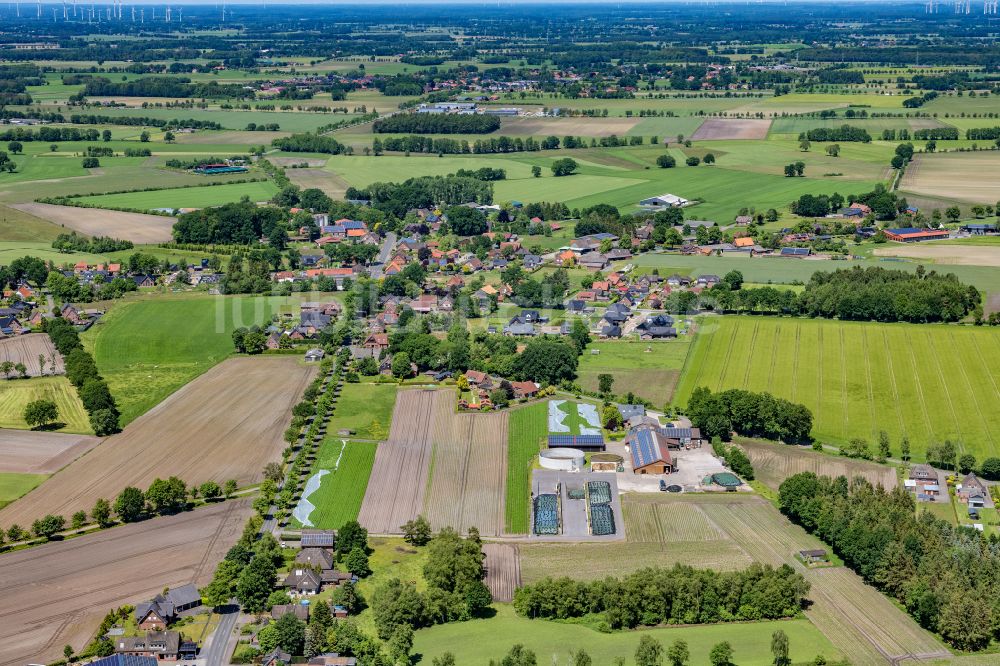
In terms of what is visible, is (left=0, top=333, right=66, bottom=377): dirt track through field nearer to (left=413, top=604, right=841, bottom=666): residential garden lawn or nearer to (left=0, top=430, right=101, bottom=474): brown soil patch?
(left=0, top=430, right=101, bottom=474): brown soil patch

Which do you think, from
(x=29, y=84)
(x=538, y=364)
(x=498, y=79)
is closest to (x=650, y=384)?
(x=538, y=364)

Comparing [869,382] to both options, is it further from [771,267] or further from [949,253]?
[949,253]

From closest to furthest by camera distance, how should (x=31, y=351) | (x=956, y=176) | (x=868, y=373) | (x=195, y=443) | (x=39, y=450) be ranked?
1. (x=39, y=450)
2. (x=195, y=443)
3. (x=868, y=373)
4. (x=31, y=351)
5. (x=956, y=176)

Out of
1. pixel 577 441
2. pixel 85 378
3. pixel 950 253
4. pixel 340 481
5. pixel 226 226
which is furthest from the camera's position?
pixel 226 226

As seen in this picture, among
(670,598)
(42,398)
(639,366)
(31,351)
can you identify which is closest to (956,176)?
(639,366)

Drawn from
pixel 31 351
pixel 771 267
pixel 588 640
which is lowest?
pixel 31 351

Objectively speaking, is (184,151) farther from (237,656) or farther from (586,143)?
(237,656)

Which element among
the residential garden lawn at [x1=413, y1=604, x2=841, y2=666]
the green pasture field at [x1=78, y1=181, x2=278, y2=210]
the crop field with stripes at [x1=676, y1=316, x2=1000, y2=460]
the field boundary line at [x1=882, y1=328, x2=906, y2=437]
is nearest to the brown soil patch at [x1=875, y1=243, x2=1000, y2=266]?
the crop field with stripes at [x1=676, y1=316, x2=1000, y2=460]
